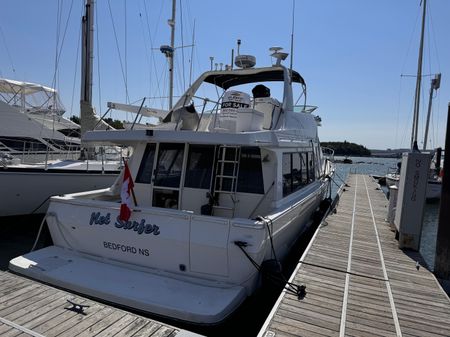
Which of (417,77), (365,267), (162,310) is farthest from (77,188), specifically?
(417,77)

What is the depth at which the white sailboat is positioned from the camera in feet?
13.9

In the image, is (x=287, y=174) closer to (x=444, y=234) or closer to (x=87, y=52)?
(x=444, y=234)

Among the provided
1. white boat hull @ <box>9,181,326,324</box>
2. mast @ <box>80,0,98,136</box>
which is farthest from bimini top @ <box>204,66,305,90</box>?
mast @ <box>80,0,98,136</box>

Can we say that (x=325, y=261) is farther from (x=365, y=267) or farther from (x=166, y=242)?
(x=166, y=242)

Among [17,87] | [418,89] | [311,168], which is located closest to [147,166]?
[311,168]

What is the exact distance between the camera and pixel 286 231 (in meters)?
5.74

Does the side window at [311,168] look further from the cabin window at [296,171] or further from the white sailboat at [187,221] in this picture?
the white sailboat at [187,221]

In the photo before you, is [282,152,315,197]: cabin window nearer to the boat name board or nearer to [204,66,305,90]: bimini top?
[204,66,305,90]: bimini top

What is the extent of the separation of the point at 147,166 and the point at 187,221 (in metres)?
2.01

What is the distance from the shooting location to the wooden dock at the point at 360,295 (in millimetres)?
3596

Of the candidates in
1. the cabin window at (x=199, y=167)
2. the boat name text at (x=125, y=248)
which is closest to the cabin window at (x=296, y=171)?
the cabin window at (x=199, y=167)

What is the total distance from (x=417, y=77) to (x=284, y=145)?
2369 cm

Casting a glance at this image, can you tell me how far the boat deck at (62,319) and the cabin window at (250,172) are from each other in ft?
8.84

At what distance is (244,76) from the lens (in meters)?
8.43
